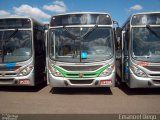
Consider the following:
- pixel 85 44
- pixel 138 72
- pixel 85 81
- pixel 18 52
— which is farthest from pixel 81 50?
pixel 18 52

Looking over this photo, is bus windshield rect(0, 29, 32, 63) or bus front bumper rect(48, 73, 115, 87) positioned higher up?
bus windshield rect(0, 29, 32, 63)

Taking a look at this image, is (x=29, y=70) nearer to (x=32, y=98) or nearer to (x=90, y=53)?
(x=32, y=98)

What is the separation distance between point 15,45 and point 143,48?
4.83 meters

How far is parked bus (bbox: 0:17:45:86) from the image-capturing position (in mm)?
10836

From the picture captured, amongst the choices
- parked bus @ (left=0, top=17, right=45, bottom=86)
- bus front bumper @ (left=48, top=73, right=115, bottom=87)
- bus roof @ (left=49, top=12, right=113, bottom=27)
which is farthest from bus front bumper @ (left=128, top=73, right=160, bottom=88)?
parked bus @ (left=0, top=17, right=45, bottom=86)

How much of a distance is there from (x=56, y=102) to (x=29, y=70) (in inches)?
90.7

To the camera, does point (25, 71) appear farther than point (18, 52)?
No

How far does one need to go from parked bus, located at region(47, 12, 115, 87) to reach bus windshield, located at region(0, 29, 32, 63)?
0.96 m

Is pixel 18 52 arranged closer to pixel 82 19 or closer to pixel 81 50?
pixel 81 50

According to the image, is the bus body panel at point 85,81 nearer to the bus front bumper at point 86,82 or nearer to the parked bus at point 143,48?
the bus front bumper at point 86,82

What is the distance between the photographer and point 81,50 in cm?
1036

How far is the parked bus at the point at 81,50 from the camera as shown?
33.3ft

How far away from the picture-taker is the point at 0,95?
1057 centimetres

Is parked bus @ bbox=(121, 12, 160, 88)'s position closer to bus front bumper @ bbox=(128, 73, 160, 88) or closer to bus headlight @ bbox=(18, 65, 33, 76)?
bus front bumper @ bbox=(128, 73, 160, 88)
